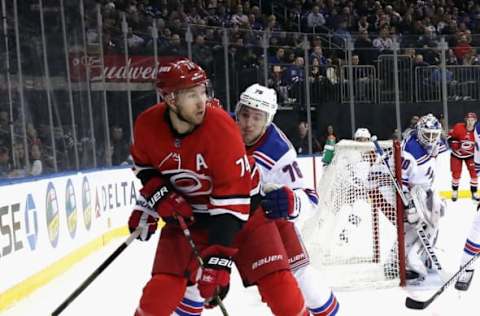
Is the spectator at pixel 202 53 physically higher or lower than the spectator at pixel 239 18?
lower

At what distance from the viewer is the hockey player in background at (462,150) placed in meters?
10.8

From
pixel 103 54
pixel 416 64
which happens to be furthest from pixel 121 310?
pixel 416 64

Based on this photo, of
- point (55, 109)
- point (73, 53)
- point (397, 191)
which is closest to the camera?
point (397, 191)

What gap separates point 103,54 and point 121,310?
416cm

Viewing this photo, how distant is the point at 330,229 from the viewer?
566 cm

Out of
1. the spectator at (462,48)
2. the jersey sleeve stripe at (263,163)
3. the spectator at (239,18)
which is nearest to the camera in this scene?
the jersey sleeve stripe at (263,163)

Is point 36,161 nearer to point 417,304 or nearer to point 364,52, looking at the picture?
point 417,304

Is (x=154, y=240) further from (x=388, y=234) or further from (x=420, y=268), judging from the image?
(x=420, y=268)

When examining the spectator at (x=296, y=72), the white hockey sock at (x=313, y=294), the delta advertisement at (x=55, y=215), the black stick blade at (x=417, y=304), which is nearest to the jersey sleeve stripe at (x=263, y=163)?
the white hockey sock at (x=313, y=294)

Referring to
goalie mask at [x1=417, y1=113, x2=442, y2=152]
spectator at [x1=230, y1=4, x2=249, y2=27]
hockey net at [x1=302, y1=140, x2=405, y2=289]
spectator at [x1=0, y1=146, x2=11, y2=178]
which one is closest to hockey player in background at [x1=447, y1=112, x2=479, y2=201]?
spectator at [x1=230, y1=4, x2=249, y2=27]

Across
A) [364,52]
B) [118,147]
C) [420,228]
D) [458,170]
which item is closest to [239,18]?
[364,52]

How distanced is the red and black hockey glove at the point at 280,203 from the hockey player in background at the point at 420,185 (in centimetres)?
244

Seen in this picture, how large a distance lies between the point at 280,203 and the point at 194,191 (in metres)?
0.31

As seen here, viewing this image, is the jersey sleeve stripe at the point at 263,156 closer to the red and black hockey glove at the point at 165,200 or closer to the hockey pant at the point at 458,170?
the red and black hockey glove at the point at 165,200
